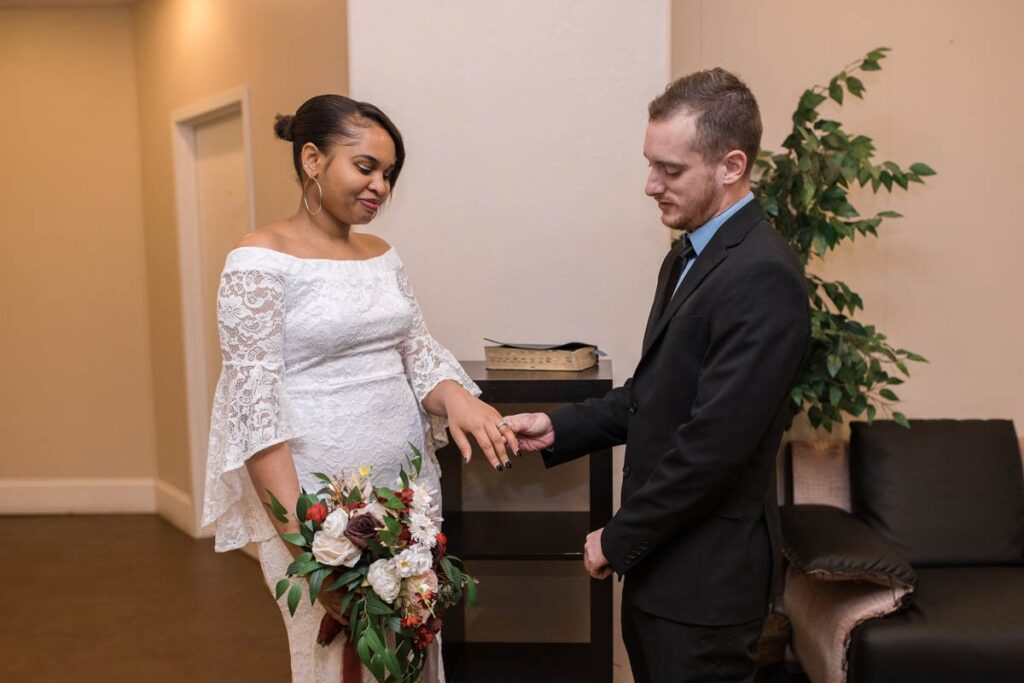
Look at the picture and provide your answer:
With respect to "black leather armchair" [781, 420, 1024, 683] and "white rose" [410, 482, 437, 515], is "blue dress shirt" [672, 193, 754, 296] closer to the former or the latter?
"white rose" [410, 482, 437, 515]

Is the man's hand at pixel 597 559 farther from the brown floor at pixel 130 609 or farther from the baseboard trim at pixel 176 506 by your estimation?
the baseboard trim at pixel 176 506

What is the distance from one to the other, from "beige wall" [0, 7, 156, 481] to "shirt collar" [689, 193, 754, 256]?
4.46 metres

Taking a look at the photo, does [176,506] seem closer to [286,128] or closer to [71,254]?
[71,254]

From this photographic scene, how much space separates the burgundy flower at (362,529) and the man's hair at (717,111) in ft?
2.98

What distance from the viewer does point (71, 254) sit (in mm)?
5395

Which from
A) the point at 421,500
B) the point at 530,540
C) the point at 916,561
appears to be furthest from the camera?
the point at 916,561

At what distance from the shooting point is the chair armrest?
2701 mm

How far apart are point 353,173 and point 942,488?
7.92 feet

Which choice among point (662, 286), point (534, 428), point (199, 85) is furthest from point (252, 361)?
point (199, 85)

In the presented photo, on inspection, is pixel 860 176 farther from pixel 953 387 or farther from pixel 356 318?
pixel 356 318

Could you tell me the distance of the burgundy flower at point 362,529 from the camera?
5.38 ft

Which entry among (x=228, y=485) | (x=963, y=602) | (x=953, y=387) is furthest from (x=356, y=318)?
(x=953, y=387)

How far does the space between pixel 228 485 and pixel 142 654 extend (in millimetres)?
2038

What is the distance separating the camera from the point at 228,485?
1.97 metres
